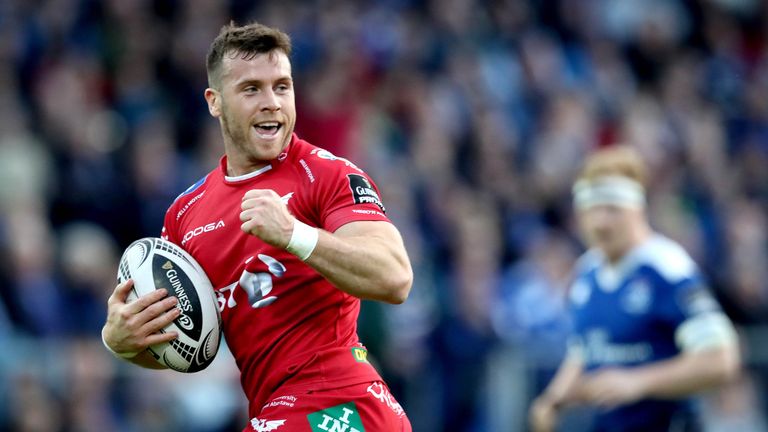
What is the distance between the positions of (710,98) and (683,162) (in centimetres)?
167

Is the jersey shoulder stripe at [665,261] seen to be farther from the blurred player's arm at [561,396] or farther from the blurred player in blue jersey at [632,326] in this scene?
the blurred player's arm at [561,396]

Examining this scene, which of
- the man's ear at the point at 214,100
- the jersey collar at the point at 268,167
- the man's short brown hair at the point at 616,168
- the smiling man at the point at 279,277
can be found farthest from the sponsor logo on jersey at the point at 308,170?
the man's short brown hair at the point at 616,168

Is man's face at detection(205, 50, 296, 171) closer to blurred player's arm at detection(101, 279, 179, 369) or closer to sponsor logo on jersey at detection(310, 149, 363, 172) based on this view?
sponsor logo on jersey at detection(310, 149, 363, 172)

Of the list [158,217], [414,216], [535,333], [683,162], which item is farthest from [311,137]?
[683,162]

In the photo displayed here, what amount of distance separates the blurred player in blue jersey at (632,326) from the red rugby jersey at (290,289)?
7.65ft

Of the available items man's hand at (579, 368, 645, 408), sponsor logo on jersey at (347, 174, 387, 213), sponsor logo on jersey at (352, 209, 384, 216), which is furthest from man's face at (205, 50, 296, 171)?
man's hand at (579, 368, 645, 408)

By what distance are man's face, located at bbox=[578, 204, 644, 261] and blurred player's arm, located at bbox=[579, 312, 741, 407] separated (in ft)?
2.38

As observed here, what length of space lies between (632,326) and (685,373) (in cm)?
55

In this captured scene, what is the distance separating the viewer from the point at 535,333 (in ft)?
37.9

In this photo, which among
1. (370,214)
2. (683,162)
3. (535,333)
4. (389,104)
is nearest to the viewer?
(370,214)

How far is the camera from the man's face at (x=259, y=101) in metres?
5.03

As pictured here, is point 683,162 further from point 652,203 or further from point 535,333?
point 535,333

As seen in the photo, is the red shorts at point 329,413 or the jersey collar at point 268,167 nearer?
the red shorts at point 329,413

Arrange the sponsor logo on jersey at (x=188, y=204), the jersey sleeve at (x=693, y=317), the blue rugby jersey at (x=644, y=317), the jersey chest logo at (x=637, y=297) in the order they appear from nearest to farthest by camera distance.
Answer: the sponsor logo on jersey at (x=188, y=204) → the jersey sleeve at (x=693, y=317) → the blue rugby jersey at (x=644, y=317) → the jersey chest logo at (x=637, y=297)
